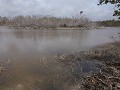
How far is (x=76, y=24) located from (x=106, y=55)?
7226 cm

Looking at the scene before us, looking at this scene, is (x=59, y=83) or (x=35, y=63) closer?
(x=59, y=83)

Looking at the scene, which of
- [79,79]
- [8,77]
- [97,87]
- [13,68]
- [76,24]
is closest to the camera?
[97,87]

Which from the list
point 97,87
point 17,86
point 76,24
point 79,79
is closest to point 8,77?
point 17,86

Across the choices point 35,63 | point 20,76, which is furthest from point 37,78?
point 35,63

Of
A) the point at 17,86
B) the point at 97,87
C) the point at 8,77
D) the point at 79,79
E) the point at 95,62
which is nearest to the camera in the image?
the point at 97,87

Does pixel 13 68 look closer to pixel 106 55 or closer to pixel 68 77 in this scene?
pixel 68 77

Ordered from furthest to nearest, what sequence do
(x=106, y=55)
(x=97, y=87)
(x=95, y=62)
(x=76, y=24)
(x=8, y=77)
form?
1. (x=76, y=24)
2. (x=106, y=55)
3. (x=95, y=62)
4. (x=8, y=77)
5. (x=97, y=87)

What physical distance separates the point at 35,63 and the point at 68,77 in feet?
17.1

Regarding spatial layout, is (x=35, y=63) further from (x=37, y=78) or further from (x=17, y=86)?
(x=17, y=86)

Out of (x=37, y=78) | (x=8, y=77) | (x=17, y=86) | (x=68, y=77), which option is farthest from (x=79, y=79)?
(x=8, y=77)

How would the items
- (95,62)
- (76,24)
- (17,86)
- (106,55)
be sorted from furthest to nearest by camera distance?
(76,24) < (106,55) < (95,62) < (17,86)

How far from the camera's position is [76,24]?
89688mm

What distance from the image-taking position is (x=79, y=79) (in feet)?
40.8

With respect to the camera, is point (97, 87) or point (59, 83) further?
point (59, 83)
